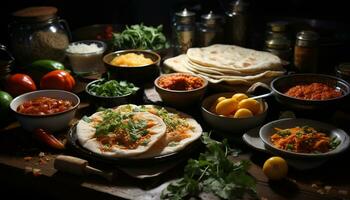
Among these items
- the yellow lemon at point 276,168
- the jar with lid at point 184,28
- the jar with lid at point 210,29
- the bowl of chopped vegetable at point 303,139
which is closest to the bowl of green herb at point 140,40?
the jar with lid at point 184,28

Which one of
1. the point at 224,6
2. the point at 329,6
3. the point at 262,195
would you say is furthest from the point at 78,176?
the point at 329,6

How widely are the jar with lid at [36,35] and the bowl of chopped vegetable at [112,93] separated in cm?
65

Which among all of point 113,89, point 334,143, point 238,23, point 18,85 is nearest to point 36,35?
point 18,85

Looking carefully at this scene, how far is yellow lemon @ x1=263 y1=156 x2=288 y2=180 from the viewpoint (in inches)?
68.4

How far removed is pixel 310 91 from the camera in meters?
2.20

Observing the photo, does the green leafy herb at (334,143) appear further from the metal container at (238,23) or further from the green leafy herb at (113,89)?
the metal container at (238,23)

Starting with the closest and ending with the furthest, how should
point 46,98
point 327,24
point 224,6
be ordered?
point 46,98, point 327,24, point 224,6

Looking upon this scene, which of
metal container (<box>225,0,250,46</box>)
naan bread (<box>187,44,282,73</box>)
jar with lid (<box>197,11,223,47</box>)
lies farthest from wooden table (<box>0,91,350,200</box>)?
metal container (<box>225,0,250,46</box>)

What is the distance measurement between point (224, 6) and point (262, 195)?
211 cm

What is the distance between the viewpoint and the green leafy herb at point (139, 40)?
3035 mm

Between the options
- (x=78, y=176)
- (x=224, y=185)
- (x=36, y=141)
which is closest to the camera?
(x=224, y=185)

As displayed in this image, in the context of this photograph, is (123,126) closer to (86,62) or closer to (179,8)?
(86,62)

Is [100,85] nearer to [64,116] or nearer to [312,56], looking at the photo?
[64,116]

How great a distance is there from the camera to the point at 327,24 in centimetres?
325
